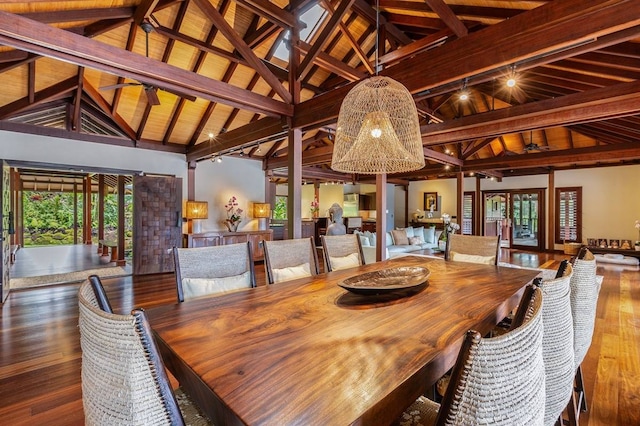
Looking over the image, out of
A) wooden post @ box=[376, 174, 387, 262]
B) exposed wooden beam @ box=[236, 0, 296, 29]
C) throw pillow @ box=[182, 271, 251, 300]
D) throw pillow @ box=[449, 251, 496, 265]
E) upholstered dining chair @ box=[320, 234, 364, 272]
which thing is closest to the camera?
throw pillow @ box=[182, 271, 251, 300]

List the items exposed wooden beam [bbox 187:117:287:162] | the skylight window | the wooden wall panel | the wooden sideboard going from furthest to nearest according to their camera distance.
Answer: the wooden sideboard
the wooden wall panel
exposed wooden beam [bbox 187:117:287:162]
the skylight window

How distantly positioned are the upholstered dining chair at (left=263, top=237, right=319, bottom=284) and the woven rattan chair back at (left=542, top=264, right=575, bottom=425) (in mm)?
1595

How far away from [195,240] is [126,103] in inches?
113

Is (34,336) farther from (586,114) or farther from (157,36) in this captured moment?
(586,114)

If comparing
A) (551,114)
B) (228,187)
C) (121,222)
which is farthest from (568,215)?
(121,222)

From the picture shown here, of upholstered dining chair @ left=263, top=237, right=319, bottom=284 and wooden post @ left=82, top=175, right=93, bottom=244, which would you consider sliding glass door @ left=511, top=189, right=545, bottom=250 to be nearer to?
upholstered dining chair @ left=263, top=237, right=319, bottom=284

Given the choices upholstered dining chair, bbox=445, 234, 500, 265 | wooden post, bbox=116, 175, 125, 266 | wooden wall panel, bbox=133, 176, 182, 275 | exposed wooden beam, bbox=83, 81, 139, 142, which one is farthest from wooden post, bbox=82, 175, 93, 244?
upholstered dining chair, bbox=445, 234, 500, 265

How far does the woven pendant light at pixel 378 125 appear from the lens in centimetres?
233

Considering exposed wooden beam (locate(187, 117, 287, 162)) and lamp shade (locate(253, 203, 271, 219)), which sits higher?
exposed wooden beam (locate(187, 117, 287, 162))

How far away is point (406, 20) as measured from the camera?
14.3 ft

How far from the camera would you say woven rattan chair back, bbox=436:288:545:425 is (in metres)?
0.66

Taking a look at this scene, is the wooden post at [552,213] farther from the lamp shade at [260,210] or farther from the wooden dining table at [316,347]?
the wooden dining table at [316,347]

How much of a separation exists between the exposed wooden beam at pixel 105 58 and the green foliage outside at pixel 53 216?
10.0 m

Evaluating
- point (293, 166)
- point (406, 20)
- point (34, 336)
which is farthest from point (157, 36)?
point (34, 336)
